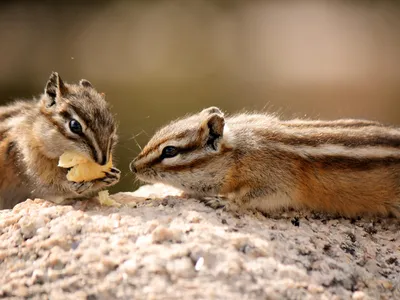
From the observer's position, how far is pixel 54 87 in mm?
3918

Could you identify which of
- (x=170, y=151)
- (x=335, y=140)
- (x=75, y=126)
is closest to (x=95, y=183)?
(x=75, y=126)

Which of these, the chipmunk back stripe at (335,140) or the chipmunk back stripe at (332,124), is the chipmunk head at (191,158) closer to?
the chipmunk back stripe at (335,140)

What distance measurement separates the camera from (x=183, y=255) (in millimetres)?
2820

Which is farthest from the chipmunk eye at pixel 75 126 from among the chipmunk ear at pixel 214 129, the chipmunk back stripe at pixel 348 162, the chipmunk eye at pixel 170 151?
the chipmunk back stripe at pixel 348 162

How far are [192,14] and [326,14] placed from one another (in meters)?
2.42

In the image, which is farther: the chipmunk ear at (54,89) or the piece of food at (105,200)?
the chipmunk ear at (54,89)

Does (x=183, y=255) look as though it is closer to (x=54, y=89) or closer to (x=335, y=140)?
(x=335, y=140)

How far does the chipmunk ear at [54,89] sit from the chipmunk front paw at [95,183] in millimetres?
517

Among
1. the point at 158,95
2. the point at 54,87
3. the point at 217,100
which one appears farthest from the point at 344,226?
the point at 158,95

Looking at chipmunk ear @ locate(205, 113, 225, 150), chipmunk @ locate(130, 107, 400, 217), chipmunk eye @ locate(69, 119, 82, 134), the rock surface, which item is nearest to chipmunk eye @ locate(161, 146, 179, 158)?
chipmunk @ locate(130, 107, 400, 217)

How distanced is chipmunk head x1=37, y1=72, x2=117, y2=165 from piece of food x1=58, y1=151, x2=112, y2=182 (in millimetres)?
50

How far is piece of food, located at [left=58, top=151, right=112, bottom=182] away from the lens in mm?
3705

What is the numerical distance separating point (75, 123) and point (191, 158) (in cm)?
67

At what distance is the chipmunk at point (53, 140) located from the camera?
362 centimetres
